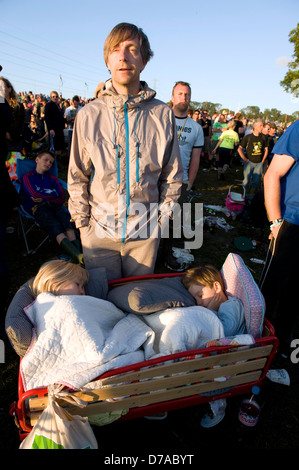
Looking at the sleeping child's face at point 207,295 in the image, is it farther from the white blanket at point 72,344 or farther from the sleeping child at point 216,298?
the white blanket at point 72,344

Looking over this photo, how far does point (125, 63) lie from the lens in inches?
73.0

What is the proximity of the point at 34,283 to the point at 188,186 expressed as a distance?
109 inches

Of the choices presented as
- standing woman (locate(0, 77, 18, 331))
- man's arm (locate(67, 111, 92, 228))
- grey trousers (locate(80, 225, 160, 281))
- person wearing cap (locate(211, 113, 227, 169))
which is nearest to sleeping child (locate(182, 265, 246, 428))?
grey trousers (locate(80, 225, 160, 281))

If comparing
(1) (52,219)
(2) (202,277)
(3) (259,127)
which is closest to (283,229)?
(2) (202,277)

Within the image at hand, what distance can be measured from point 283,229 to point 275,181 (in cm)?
43

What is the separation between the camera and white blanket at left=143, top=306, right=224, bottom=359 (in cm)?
200

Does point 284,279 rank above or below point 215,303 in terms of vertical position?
above

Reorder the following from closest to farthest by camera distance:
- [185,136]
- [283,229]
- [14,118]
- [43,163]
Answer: [283,229]
[185,136]
[14,118]
[43,163]

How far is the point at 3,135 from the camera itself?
245 cm

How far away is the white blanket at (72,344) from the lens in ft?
5.72

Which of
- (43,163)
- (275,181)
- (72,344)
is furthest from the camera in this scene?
(43,163)

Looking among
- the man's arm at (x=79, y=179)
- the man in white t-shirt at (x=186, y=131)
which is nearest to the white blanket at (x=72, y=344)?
the man's arm at (x=79, y=179)

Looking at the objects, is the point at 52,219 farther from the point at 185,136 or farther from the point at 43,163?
the point at 185,136
